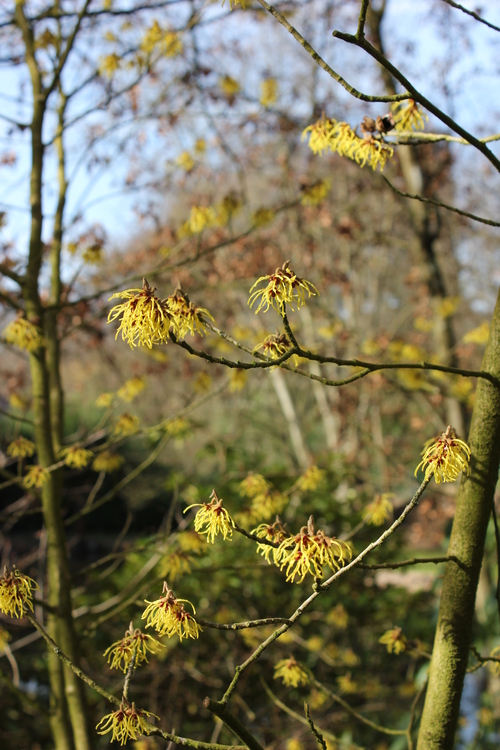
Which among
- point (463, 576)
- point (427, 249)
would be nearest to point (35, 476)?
point (463, 576)

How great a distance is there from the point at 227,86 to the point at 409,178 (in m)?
1.63

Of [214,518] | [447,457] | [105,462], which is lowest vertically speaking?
[214,518]

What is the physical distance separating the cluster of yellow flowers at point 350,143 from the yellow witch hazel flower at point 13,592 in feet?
4.19

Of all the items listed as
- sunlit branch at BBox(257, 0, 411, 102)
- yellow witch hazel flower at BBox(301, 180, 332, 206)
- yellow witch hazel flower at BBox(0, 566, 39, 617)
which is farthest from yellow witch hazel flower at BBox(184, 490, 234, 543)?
yellow witch hazel flower at BBox(301, 180, 332, 206)

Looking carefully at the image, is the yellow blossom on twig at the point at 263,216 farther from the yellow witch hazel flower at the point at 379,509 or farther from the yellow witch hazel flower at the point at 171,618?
the yellow witch hazel flower at the point at 171,618

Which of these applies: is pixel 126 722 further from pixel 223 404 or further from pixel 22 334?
pixel 223 404

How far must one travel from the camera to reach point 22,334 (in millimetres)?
2400

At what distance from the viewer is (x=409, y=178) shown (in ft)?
16.2

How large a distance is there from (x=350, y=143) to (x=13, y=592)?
53.2 inches

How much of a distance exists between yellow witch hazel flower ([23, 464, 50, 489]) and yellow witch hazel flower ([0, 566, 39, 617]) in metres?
1.10

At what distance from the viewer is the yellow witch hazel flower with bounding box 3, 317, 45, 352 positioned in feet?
7.86

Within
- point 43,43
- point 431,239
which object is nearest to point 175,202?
point 431,239

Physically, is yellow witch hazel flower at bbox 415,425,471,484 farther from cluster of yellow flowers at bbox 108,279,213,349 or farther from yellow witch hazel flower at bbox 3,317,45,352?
yellow witch hazel flower at bbox 3,317,45,352

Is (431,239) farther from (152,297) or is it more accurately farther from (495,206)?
(495,206)
